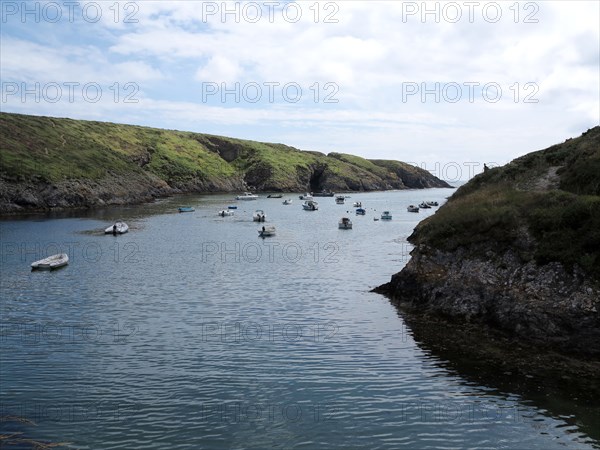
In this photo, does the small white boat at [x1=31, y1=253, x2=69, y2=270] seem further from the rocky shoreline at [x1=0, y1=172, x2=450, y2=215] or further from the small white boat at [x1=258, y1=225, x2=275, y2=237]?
the rocky shoreline at [x1=0, y1=172, x2=450, y2=215]

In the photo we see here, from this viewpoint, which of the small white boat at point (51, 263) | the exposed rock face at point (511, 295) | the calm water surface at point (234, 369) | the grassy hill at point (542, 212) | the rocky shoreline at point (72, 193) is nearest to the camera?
the calm water surface at point (234, 369)

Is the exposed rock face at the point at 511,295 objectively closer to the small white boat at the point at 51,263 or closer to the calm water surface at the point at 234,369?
the calm water surface at the point at 234,369

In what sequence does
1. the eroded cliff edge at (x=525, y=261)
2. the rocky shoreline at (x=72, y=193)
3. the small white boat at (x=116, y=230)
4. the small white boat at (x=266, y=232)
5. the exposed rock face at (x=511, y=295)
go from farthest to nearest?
the rocky shoreline at (x=72, y=193) → the small white boat at (x=266, y=232) → the small white boat at (x=116, y=230) → the eroded cliff edge at (x=525, y=261) → the exposed rock face at (x=511, y=295)

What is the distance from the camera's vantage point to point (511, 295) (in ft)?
118

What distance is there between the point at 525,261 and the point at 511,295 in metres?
2.82

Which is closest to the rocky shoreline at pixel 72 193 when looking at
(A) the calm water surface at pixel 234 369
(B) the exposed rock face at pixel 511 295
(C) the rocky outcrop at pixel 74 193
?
(C) the rocky outcrop at pixel 74 193

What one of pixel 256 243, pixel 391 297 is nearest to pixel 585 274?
pixel 391 297

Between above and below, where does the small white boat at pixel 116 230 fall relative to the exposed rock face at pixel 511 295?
above

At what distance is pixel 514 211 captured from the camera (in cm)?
4125

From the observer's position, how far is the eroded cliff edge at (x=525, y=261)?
3272 centimetres

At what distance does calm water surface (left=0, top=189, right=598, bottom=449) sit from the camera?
2262 centimetres

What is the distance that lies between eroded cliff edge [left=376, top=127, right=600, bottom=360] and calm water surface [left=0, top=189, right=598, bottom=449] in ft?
16.7

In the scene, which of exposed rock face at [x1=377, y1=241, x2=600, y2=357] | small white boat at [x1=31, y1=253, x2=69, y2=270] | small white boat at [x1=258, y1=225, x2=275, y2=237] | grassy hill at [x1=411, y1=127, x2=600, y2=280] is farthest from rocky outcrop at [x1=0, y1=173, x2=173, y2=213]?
exposed rock face at [x1=377, y1=241, x2=600, y2=357]

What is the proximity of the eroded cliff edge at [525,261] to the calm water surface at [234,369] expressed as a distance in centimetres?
509
